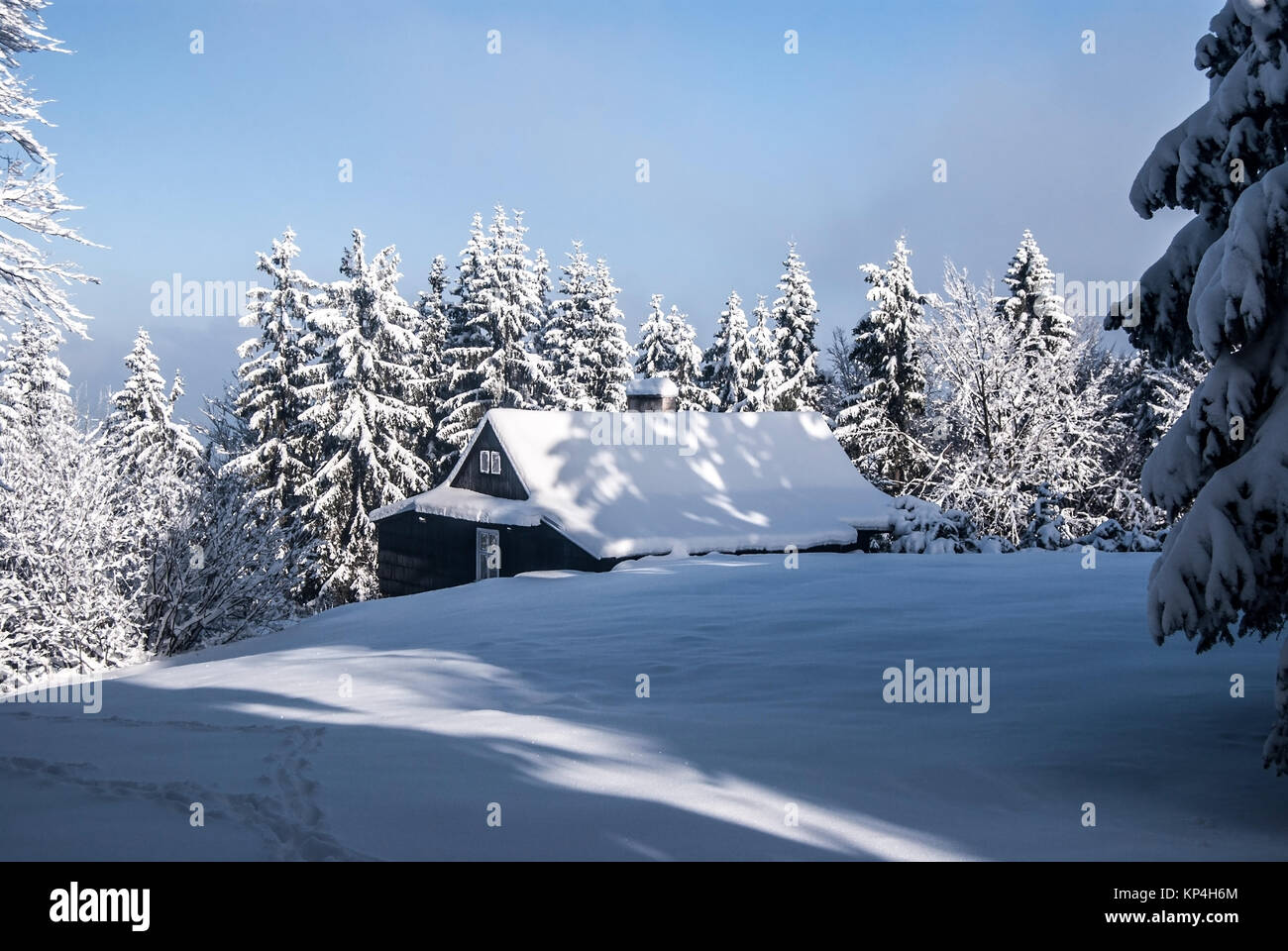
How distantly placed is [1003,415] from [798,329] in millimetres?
15960

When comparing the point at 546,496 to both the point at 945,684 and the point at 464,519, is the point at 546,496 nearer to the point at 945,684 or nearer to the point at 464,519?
the point at 464,519

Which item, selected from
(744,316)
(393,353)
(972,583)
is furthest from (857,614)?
(744,316)

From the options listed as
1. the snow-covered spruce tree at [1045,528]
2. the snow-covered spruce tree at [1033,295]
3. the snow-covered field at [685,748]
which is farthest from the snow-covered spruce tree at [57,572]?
the snow-covered spruce tree at [1033,295]

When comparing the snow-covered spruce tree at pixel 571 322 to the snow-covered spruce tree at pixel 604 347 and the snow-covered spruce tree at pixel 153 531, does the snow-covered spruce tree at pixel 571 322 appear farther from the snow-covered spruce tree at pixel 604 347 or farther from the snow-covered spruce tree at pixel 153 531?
the snow-covered spruce tree at pixel 153 531

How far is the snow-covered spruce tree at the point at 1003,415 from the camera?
27.9 meters

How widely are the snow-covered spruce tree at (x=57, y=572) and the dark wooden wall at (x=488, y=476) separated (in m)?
8.61

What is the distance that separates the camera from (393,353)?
119 ft

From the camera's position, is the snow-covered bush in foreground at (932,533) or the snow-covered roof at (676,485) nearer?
the snow-covered roof at (676,485)

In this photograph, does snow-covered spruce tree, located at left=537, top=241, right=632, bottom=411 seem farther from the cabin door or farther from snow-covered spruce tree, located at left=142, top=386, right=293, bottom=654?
snow-covered spruce tree, located at left=142, top=386, right=293, bottom=654

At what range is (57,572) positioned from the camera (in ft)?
52.1

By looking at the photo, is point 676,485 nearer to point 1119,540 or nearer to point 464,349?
point 1119,540

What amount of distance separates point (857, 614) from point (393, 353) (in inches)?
1154

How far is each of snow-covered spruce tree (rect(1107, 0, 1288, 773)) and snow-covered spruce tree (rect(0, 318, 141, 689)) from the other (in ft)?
51.6

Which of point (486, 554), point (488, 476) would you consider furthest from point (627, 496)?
point (488, 476)
